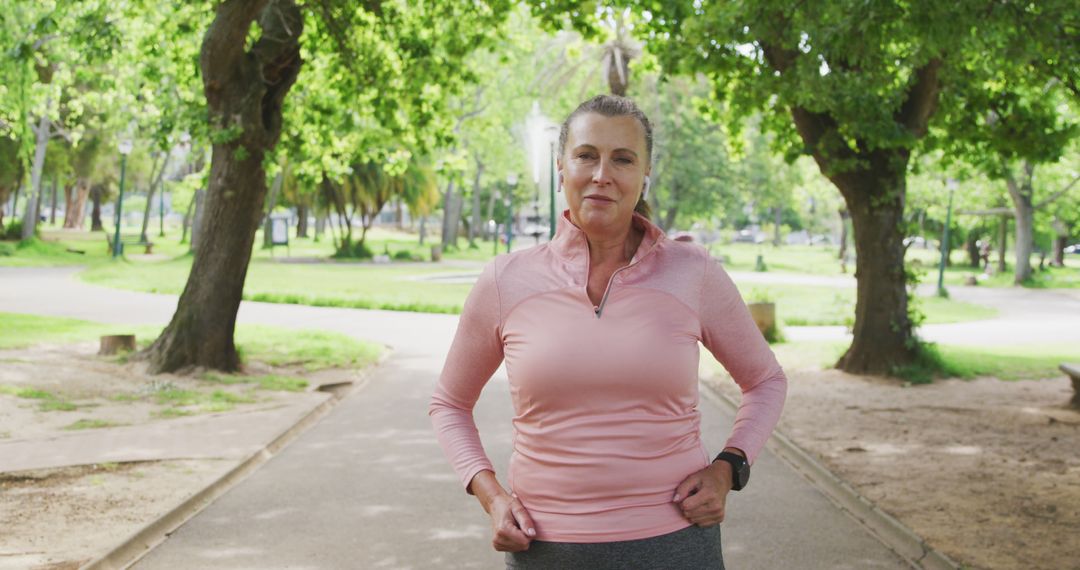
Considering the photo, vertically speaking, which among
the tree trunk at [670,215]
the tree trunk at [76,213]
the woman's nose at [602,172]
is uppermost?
the tree trunk at [670,215]

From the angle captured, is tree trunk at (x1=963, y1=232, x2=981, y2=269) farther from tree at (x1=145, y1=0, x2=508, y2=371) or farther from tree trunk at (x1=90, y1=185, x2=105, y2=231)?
tree trunk at (x1=90, y1=185, x2=105, y2=231)

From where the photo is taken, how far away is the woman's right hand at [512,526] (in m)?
2.59

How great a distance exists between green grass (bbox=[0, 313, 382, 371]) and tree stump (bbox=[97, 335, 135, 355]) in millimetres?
1290

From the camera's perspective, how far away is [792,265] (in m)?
61.1

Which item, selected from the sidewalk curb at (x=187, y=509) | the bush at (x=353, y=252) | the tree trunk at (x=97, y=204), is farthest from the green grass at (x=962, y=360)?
the tree trunk at (x=97, y=204)

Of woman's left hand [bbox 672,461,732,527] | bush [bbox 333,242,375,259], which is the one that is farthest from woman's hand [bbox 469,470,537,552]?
bush [bbox 333,242,375,259]

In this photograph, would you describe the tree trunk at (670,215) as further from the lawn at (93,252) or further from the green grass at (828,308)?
the green grass at (828,308)

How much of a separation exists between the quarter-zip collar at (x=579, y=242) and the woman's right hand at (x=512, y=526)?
59cm

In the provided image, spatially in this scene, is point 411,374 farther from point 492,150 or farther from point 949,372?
point 492,150

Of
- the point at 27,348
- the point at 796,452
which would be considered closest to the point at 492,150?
the point at 27,348

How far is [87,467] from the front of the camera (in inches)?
360

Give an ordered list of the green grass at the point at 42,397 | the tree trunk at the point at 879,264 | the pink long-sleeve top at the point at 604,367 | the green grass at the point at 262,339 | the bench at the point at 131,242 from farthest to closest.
Result: the bench at the point at 131,242 < the green grass at the point at 262,339 < the tree trunk at the point at 879,264 < the green grass at the point at 42,397 < the pink long-sleeve top at the point at 604,367

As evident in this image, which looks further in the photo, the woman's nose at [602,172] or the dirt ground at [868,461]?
the dirt ground at [868,461]

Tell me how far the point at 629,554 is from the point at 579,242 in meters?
0.74
